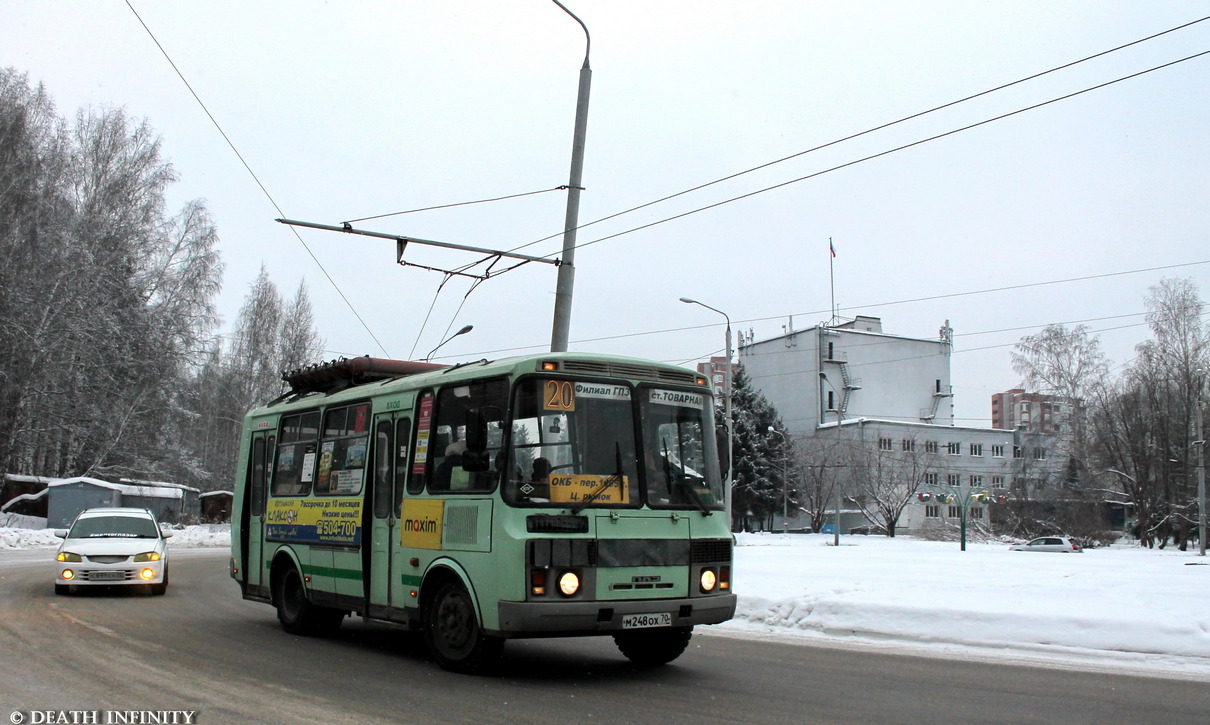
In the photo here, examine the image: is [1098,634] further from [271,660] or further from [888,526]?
[888,526]

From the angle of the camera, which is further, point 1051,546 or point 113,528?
point 1051,546

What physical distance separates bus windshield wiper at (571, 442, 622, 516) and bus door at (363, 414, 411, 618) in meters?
2.39

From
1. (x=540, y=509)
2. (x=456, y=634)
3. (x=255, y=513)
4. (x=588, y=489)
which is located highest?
(x=588, y=489)

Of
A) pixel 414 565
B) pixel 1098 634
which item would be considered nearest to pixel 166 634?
pixel 414 565

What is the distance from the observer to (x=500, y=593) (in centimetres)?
894

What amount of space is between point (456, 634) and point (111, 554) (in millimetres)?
10169

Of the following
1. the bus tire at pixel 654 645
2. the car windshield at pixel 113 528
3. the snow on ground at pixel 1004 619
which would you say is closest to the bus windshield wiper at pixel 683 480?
the bus tire at pixel 654 645

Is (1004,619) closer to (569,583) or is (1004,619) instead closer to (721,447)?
(721,447)

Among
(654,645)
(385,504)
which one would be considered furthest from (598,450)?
(385,504)

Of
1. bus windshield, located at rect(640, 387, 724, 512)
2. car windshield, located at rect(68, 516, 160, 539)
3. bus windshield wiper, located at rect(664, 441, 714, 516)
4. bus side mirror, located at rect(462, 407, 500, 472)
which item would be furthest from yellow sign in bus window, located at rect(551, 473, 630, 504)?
car windshield, located at rect(68, 516, 160, 539)

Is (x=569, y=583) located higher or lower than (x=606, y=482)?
lower

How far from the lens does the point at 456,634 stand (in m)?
9.66

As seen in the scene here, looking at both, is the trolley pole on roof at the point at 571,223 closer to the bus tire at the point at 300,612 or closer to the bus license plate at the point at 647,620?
the bus tire at the point at 300,612

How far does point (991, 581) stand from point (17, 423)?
3680cm
